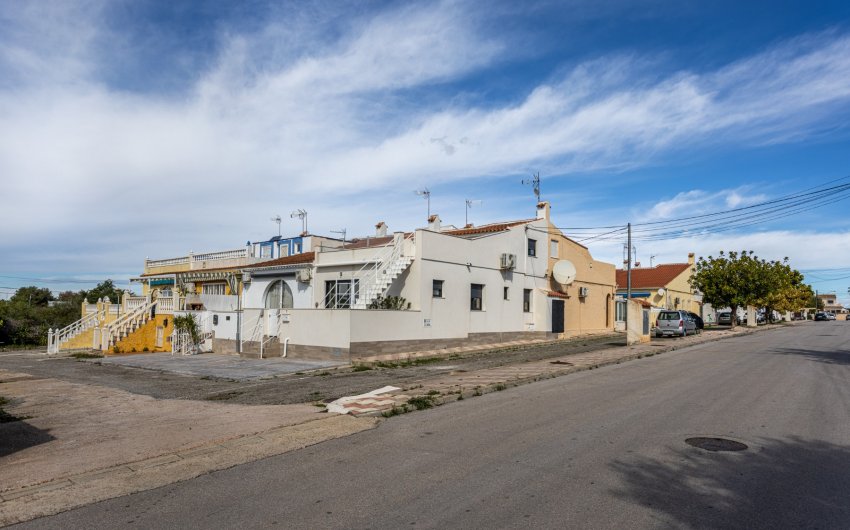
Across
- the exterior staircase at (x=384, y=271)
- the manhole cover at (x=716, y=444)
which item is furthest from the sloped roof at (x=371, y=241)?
the manhole cover at (x=716, y=444)

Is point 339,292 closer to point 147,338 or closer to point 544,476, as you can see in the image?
point 147,338

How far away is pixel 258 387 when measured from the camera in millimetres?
14375

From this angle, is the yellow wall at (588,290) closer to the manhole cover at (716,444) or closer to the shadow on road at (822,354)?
the shadow on road at (822,354)

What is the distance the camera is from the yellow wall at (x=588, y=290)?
34219 mm

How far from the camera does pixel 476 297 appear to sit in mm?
27016

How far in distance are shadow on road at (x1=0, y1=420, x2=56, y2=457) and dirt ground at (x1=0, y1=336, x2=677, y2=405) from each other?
365cm

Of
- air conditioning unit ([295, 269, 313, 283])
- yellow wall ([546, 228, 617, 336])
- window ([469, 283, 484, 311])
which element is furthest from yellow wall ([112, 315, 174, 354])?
yellow wall ([546, 228, 617, 336])

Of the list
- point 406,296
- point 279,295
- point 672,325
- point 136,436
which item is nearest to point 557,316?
point 672,325

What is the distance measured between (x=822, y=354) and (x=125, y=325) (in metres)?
32.8

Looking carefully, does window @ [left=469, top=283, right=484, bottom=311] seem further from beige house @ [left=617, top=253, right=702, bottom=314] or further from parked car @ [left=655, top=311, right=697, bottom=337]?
beige house @ [left=617, top=253, right=702, bottom=314]

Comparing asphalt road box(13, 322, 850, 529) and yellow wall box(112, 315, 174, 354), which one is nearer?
asphalt road box(13, 322, 850, 529)

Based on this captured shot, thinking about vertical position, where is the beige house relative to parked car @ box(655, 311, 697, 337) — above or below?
above

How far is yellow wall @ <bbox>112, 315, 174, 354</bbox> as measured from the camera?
28.0 meters

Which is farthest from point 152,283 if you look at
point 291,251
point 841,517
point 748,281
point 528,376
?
point 748,281
